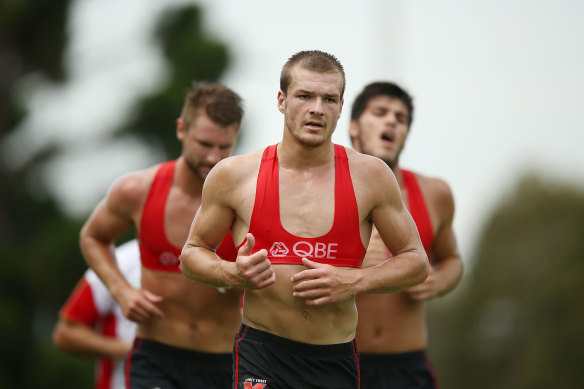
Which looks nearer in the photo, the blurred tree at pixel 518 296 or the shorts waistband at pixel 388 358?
the shorts waistband at pixel 388 358

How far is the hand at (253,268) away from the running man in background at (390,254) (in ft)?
6.94

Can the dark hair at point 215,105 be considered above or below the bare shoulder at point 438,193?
above

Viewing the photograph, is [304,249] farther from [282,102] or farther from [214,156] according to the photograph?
[214,156]

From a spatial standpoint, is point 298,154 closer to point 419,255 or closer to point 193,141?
point 419,255

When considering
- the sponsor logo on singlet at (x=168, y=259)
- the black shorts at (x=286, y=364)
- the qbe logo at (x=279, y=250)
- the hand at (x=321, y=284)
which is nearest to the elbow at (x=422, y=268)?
the hand at (x=321, y=284)

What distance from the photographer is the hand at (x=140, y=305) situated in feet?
21.8

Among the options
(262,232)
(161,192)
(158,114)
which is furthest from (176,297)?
(158,114)

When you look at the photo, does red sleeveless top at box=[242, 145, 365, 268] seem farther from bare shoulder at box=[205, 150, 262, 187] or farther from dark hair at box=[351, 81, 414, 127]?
dark hair at box=[351, 81, 414, 127]

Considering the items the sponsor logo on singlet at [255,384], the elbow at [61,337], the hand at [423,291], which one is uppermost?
the hand at [423,291]

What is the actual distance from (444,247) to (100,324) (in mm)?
3432

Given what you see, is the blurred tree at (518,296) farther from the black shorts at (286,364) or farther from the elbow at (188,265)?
the elbow at (188,265)

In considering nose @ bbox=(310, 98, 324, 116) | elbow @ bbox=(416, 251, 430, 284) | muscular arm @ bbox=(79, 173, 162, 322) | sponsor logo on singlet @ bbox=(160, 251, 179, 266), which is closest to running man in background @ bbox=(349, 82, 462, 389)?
sponsor logo on singlet @ bbox=(160, 251, 179, 266)

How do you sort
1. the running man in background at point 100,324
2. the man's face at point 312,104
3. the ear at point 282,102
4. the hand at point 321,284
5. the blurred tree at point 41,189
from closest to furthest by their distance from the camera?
the hand at point 321,284 < the man's face at point 312,104 < the ear at point 282,102 < the running man in background at point 100,324 < the blurred tree at point 41,189

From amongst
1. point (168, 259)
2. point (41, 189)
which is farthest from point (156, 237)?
point (41, 189)
